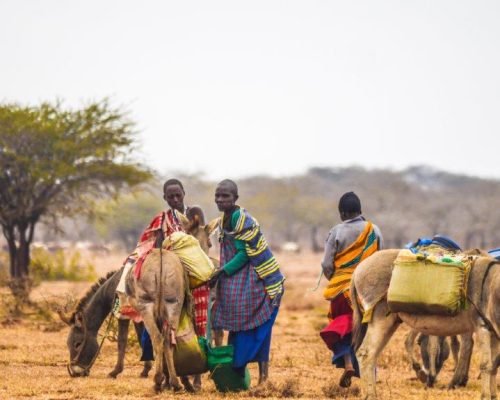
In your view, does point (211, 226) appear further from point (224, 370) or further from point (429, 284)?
point (429, 284)

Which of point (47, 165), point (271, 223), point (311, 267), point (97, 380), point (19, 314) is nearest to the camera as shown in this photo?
point (97, 380)

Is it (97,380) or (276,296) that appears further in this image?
(97,380)

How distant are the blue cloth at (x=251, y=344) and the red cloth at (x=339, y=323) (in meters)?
0.54

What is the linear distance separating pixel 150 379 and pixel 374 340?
122 inches

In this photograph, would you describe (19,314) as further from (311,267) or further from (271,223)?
(271,223)

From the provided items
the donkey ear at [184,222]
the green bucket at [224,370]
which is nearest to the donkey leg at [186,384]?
the green bucket at [224,370]

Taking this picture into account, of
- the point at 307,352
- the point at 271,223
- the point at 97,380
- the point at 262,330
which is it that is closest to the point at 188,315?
the point at 262,330

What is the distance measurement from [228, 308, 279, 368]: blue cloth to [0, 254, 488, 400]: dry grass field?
29cm

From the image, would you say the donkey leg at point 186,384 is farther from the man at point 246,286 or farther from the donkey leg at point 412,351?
the donkey leg at point 412,351

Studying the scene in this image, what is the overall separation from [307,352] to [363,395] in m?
5.60

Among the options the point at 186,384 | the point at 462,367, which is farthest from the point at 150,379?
the point at 462,367

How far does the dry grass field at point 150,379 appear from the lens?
9.11m

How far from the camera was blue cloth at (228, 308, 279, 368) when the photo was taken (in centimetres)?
916

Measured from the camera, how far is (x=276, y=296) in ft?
30.2
